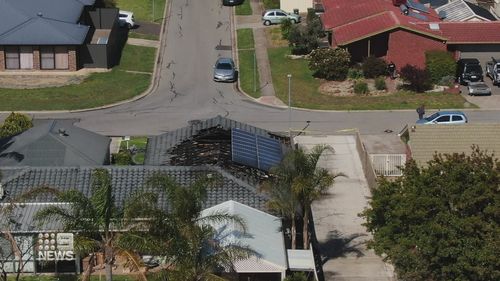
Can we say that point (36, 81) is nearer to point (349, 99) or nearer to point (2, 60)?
point (2, 60)

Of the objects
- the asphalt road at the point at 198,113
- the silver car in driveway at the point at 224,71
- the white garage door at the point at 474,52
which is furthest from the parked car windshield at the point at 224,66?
the white garage door at the point at 474,52

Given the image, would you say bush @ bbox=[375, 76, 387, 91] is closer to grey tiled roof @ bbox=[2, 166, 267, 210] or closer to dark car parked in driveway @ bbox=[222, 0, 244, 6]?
dark car parked in driveway @ bbox=[222, 0, 244, 6]

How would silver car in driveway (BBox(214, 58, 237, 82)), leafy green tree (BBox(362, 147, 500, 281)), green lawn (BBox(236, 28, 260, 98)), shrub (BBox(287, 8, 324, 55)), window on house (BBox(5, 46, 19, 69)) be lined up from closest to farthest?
1. leafy green tree (BBox(362, 147, 500, 281))
2. green lawn (BBox(236, 28, 260, 98))
3. silver car in driveway (BBox(214, 58, 237, 82))
4. window on house (BBox(5, 46, 19, 69))
5. shrub (BBox(287, 8, 324, 55))

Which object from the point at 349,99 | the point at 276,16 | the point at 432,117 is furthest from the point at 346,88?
the point at 276,16

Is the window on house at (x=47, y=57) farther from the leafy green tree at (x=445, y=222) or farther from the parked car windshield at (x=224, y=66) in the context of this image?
the leafy green tree at (x=445, y=222)

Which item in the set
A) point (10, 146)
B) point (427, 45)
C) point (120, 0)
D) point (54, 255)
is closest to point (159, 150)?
point (10, 146)

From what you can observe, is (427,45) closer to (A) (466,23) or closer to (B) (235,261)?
(A) (466,23)

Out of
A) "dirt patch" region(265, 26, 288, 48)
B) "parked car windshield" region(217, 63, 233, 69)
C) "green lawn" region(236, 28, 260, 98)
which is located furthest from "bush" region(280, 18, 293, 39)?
"parked car windshield" region(217, 63, 233, 69)
